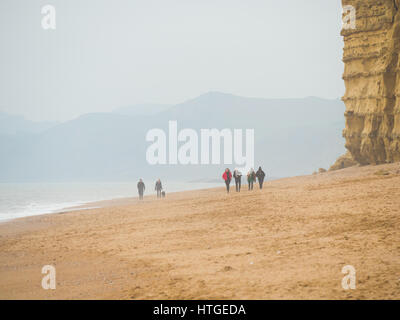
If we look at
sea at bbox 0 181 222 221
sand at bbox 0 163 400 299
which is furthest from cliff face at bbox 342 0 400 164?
sea at bbox 0 181 222 221

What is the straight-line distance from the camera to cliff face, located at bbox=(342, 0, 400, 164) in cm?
2800

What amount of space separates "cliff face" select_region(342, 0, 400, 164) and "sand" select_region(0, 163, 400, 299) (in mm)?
12761

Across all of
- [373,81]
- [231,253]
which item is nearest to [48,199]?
[373,81]

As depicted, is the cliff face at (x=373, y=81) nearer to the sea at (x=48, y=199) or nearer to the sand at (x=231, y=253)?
the sand at (x=231, y=253)

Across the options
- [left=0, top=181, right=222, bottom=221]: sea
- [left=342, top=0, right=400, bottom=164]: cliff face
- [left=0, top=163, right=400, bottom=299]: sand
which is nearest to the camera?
[left=0, top=163, right=400, bottom=299]: sand

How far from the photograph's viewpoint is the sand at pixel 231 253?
723 centimetres

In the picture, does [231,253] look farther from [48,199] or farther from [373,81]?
[48,199]

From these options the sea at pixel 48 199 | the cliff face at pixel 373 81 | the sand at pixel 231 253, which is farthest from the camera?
Result: the sea at pixel 48 199

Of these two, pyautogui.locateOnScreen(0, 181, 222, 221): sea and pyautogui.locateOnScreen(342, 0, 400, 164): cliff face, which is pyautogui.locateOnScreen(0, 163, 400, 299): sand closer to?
pyautogui.locateOnScreen(342, 0, 400, 164): cliff face

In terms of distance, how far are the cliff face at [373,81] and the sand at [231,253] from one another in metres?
12.8

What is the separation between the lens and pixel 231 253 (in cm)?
988

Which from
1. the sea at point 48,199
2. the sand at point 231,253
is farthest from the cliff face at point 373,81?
the sea at point 48,199

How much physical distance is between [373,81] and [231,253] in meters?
24.2
